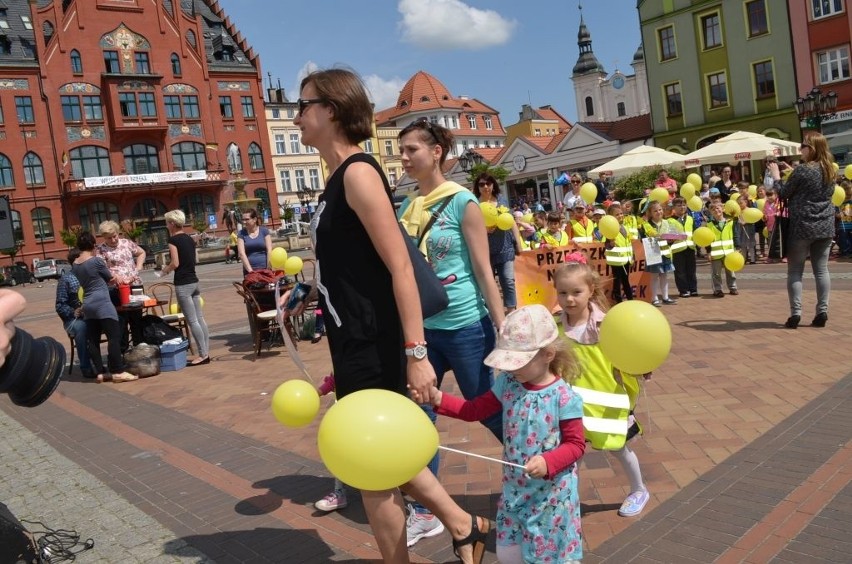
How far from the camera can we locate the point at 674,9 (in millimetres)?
37812

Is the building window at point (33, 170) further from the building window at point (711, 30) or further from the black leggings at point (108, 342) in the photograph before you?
the black leggings at point (108, 342)

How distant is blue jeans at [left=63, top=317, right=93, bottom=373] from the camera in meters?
8.84

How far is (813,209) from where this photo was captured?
7062 millimetres

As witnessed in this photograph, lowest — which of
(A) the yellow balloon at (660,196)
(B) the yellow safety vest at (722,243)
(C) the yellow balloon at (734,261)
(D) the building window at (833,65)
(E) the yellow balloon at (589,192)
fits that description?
(C) the yellow balloon at (734,261)

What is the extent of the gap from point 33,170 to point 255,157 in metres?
16.0

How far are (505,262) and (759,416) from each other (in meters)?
4.90

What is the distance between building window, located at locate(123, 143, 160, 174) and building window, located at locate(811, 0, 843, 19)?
140 ft

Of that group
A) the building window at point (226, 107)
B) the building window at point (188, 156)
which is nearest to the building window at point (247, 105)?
the building window at point (226, 107)

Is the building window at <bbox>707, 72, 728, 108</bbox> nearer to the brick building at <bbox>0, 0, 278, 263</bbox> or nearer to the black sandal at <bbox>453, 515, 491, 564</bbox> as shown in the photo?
the brick building at <bbox>0, 0, 278, 263</bbox>

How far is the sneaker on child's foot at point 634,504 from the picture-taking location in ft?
11.8

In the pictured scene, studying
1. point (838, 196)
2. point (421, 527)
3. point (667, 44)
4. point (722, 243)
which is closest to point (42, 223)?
point (667, 44)

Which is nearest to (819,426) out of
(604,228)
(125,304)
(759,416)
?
(759,416)

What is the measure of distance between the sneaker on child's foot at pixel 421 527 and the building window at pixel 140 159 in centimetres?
5328

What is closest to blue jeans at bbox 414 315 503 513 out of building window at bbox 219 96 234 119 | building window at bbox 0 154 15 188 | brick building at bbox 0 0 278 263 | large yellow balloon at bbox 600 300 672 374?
large yellow balloon at bbox 600 300 672 374
